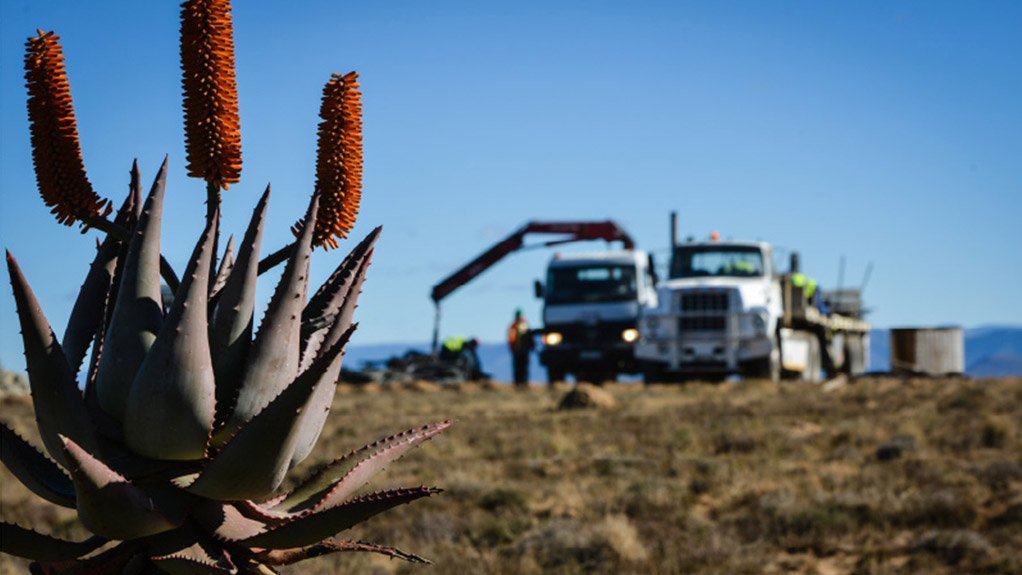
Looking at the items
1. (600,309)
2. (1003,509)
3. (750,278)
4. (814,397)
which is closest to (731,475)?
(1003,509)

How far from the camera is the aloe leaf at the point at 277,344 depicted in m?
1.72

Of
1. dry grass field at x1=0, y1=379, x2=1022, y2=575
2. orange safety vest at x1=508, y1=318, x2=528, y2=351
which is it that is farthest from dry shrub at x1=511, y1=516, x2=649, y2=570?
orange safety vest at x1=508, y1=318, x2=528, y2=351

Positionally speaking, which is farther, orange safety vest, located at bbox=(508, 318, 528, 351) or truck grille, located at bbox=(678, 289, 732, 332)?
orange safety vest, located at bbox=(508, 318, 528, 351)

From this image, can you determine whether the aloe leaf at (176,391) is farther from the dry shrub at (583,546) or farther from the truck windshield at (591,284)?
the truck windshield at (591,284)

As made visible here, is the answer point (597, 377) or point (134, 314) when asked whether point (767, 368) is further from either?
point (134, 314)

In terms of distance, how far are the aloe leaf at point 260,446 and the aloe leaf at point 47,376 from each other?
17cm

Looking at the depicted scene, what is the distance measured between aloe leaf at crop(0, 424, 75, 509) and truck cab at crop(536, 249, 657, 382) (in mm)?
26573

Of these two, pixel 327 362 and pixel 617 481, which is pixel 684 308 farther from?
pixel 327 362

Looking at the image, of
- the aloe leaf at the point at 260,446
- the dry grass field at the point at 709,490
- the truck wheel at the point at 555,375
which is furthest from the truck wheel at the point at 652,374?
the aloe leaf at the point at 260,446

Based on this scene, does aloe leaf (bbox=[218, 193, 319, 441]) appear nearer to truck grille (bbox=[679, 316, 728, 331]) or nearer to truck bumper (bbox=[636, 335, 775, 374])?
truck grille (bbox=[679, 316, 728, 331])

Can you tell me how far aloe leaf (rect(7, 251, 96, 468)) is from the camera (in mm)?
1646

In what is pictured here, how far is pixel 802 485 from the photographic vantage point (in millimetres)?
13336

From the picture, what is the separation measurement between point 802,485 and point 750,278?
13.1m

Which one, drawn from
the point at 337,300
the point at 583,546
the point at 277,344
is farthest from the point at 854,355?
the point at 277,344
